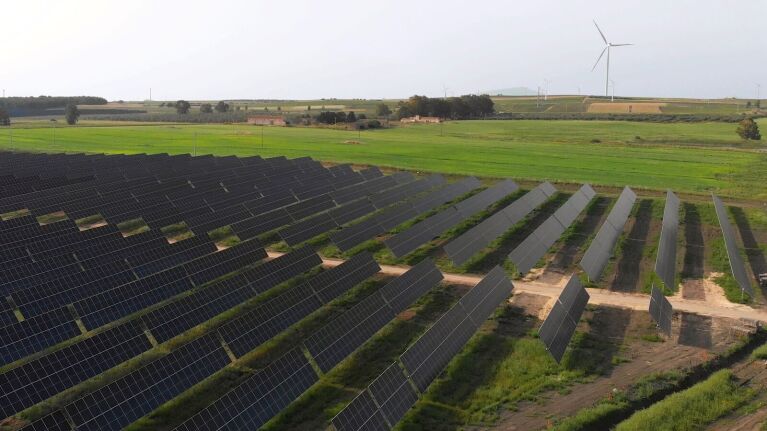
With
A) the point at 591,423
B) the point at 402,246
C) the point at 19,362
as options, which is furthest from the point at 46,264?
the point at 591,423

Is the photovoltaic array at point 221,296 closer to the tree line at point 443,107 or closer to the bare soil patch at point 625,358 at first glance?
the bare soil patch at point 625,358

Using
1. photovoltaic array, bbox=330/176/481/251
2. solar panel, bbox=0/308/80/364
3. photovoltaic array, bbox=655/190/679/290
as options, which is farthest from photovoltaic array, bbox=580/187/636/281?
solar panel, bbox=0/308/80/364

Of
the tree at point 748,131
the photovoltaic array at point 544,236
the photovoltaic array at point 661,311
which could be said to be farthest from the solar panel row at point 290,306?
the tree at point 748,131

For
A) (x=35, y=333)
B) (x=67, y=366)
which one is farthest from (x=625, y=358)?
(x=35, y=333)

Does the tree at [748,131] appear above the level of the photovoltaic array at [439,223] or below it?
above

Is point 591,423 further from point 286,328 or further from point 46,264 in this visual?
point 46,264
